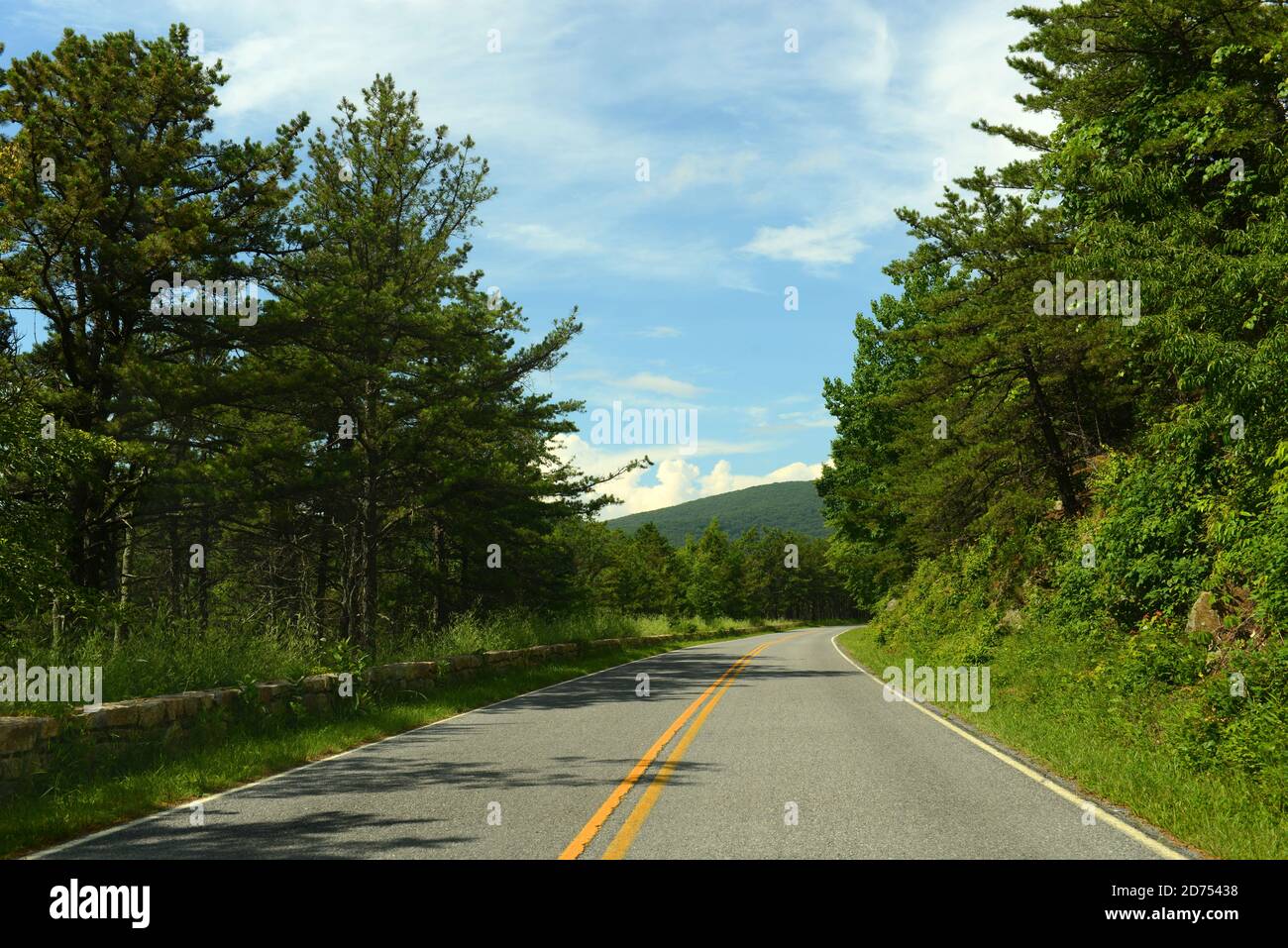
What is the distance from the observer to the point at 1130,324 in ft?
37.3

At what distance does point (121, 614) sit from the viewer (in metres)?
12.7

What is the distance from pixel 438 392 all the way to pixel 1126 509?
1759 cm

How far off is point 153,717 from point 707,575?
103 meters

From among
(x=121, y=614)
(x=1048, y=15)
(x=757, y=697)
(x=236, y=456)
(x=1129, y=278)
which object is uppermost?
(x=1048, y=15)

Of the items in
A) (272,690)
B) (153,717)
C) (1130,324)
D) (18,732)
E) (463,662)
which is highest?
(1130,324)

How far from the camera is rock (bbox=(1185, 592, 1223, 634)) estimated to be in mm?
11352

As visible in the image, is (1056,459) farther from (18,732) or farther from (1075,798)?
(18,732)

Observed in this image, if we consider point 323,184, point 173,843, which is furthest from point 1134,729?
point 323,184

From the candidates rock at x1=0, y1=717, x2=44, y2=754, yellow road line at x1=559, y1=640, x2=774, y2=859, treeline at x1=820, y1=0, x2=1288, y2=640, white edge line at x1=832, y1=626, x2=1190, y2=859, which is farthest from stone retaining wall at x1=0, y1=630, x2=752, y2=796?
treeline at x1=820, y1=0, x2=1288, y2=640

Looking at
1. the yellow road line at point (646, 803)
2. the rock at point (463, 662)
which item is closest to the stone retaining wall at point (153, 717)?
the rock at point (463, 662)

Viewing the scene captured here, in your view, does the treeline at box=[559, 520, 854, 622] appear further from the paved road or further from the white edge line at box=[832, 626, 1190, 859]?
the white edge line at box=[832, 626, 1190, 859]

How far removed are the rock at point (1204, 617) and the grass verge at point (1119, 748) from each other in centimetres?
160

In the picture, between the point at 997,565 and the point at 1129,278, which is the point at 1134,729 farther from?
the point at 997,565

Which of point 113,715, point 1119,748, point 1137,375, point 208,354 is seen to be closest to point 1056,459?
point 1137,375
